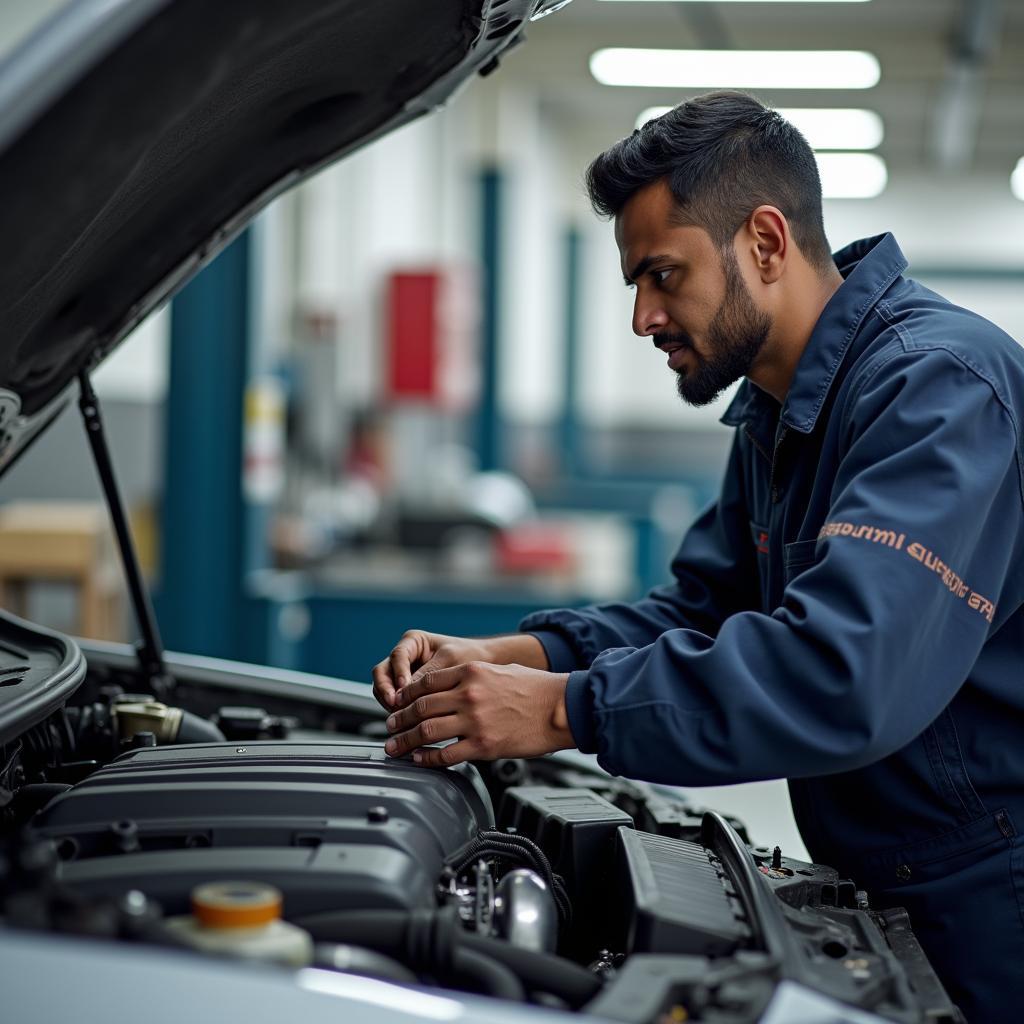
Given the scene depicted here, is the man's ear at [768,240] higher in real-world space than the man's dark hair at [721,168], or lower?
lower

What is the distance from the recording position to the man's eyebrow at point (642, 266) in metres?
1.64

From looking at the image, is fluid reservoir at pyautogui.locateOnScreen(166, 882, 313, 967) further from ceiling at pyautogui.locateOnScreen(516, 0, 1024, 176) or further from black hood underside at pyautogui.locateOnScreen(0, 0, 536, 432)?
ceiling at pyautogui.locateOnScreen(516, 0, 1024, 176)

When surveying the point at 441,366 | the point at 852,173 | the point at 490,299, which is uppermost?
the point at 852,173

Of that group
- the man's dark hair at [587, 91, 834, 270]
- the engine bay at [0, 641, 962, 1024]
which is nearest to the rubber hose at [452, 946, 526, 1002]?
the engine bay at [0, 641, 962, 1024]

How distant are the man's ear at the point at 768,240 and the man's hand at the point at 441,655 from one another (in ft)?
1.95

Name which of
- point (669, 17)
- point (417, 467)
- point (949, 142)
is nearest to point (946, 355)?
point (669, 17)

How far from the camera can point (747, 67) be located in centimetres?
747

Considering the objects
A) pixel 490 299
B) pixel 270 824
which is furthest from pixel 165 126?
pixel 490 299

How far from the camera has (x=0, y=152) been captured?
113 centimetres

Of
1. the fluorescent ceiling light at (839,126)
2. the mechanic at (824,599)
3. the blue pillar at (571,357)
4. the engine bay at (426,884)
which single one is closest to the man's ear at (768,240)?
the mechanic at (824,599)

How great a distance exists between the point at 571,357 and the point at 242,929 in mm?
14277

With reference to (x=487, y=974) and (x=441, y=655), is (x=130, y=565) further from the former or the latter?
(x=487, y=974)

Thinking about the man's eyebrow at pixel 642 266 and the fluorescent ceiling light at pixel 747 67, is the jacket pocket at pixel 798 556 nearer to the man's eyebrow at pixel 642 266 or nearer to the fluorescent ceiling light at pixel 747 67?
the man's eyebrow at pixel 642 266

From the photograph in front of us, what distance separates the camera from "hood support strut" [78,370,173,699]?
6.46 feet
